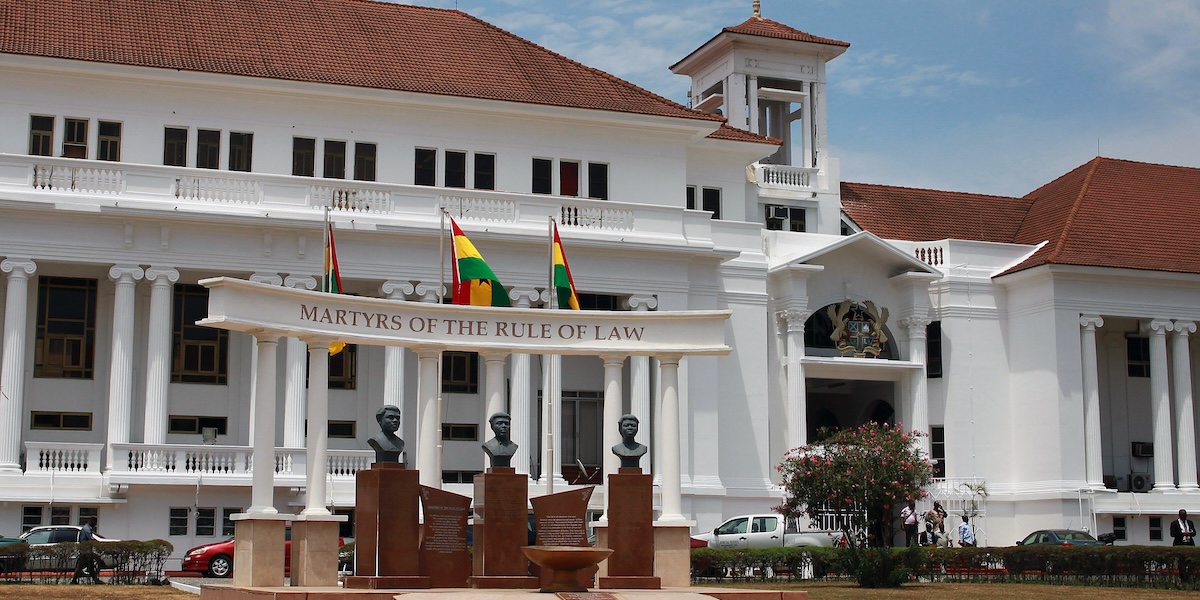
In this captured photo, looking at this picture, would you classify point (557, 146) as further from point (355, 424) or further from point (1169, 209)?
point (1169, 209)

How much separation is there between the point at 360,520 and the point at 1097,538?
29427mm

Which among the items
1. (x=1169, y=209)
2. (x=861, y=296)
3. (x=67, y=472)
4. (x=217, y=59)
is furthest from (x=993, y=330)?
(x=67, y=472)

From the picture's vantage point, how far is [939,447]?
2003 inches

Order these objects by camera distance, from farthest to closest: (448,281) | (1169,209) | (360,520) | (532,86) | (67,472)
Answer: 1. (1169,209)
2. (532,86)
3. (448,281)
4. (67,472)
5. (360,520)

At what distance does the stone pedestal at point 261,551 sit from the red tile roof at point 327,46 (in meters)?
19.6

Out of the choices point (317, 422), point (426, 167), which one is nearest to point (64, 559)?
point (317, 422)

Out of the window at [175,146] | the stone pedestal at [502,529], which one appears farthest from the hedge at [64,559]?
the window at [175,146]

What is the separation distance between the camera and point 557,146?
A: 4619 cm

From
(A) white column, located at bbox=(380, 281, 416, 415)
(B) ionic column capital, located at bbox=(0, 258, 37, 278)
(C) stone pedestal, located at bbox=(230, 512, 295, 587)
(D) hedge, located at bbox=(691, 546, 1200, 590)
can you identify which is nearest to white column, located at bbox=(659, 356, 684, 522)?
(D) hedge, located at bbox=(691, 546, 1200, 590)

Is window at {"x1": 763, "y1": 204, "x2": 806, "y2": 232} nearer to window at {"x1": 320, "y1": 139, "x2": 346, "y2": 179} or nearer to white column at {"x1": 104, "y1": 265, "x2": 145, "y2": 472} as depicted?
window at {"x1": 320, "y1": 139, "x2": 346, "y2": 179}

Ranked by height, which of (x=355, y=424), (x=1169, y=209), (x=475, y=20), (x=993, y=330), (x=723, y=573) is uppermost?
(x=475, y=20)

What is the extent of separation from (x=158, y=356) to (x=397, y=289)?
6.43 m

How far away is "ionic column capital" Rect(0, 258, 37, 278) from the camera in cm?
3909

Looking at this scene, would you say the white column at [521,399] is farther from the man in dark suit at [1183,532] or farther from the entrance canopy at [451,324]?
the man in dark suit at [1183,532]
